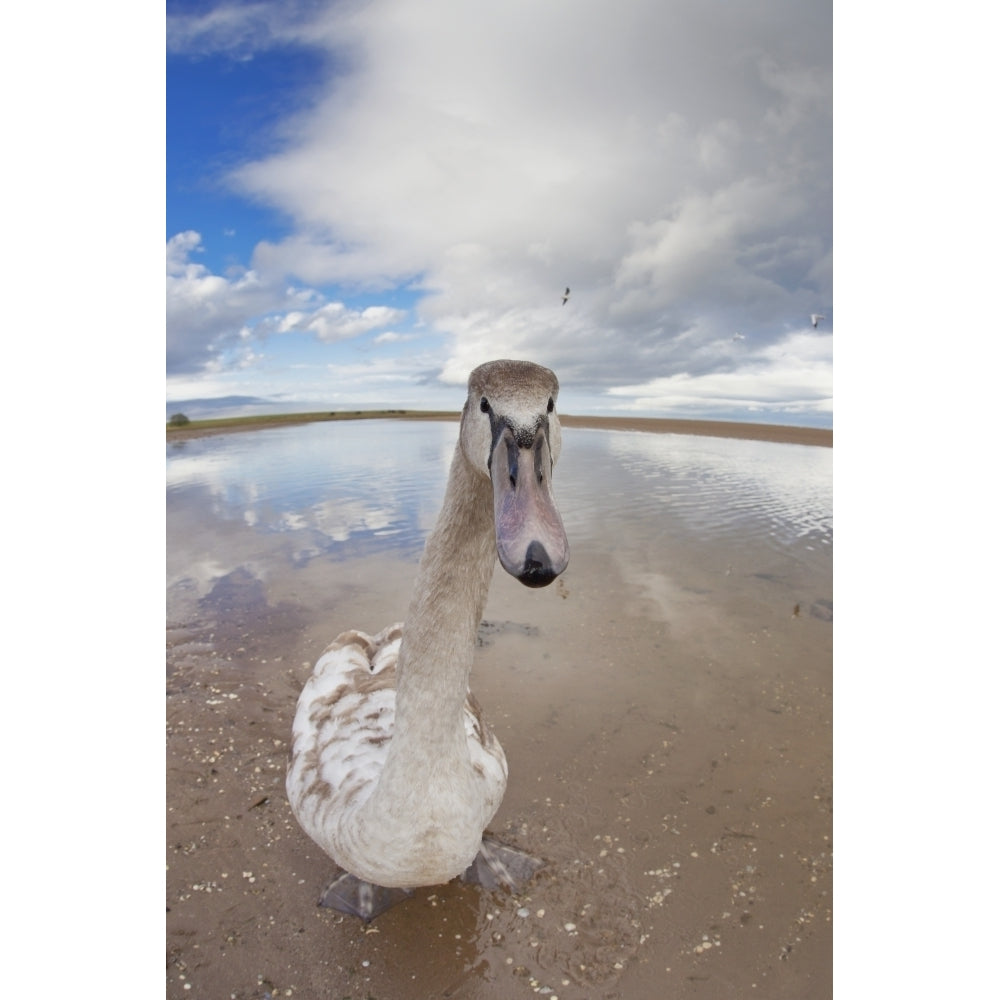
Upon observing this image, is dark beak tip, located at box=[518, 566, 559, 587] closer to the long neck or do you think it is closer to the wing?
the long neck

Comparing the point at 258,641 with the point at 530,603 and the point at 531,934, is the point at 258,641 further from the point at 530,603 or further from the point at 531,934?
the point at 531,934

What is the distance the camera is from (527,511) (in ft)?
3.75

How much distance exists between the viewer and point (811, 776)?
265cm

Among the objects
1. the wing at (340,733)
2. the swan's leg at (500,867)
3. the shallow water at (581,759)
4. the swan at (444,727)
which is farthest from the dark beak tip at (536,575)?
the swan's leg at (500,867)

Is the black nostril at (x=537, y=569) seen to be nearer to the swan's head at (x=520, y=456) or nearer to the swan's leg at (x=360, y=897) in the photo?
the swan's head at (x=520, y=456)

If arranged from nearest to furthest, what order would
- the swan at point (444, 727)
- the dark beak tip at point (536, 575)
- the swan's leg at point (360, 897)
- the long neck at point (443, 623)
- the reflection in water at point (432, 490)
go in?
1. the dark beak tip at point (536, 575)
2. the swan at point (444, 727)
3. the long neck at point (443, 623)
4. the swan's leg at point (360, 897)
5. the reflection in water at point (432, 490)

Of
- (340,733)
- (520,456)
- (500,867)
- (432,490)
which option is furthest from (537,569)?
(432,490)

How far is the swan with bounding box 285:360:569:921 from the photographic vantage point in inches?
49.8

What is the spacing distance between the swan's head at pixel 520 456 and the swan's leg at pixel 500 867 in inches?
63.0

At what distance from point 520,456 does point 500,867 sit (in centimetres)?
173

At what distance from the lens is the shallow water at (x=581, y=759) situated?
6.05 feet

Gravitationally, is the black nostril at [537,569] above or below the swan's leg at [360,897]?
above
